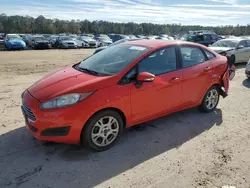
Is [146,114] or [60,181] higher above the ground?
[146,114]

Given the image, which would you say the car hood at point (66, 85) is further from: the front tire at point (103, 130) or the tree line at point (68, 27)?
the tree line at point (68, 27)

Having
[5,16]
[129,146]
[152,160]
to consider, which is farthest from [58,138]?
[5,16]

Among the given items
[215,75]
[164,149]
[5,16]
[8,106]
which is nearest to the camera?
[164,149]

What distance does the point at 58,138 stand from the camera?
3.32m

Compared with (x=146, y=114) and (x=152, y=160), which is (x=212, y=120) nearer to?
(x=146, y=114)

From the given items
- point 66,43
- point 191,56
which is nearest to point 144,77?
point 191,56

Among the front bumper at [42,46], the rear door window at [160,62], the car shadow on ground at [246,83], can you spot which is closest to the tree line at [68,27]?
the front bumper at [42,46]

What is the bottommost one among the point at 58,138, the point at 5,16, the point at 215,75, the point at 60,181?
the point at 60,181

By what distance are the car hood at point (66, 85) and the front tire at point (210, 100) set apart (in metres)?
2.48

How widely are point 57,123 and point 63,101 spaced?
0.31 meters

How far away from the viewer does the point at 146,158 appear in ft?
11.3

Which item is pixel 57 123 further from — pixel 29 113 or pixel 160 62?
pixel 160 62

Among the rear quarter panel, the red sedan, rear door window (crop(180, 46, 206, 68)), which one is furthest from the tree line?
the red sedan

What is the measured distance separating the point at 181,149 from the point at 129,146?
813mm
